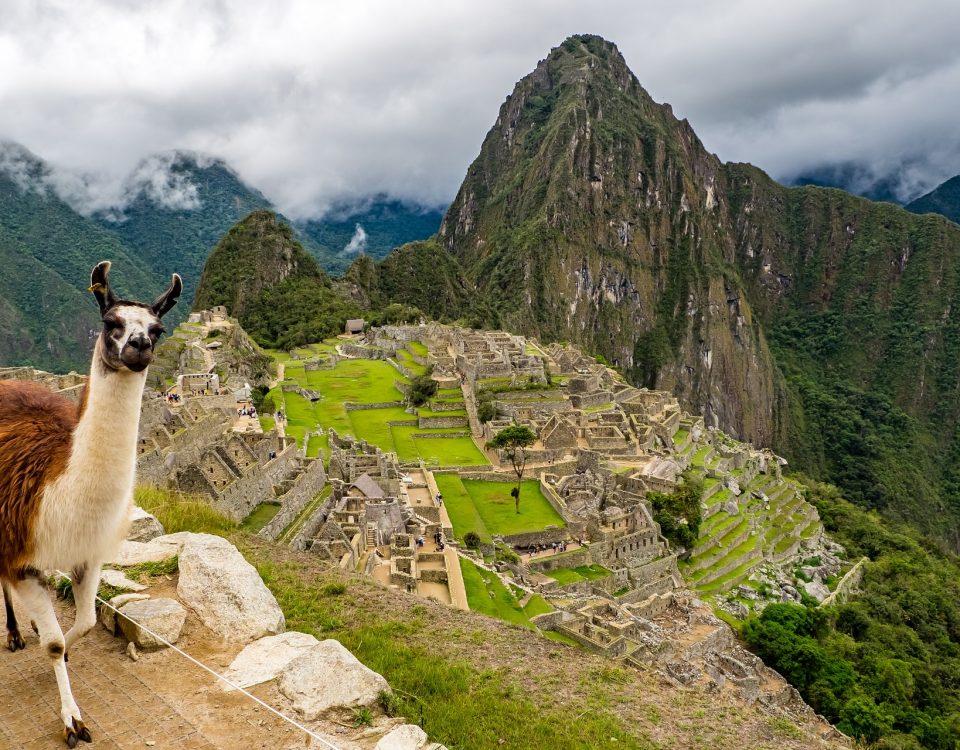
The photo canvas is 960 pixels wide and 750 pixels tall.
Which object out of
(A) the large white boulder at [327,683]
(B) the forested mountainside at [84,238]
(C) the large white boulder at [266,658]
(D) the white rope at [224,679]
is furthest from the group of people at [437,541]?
(B) the forested mountainside at [84,238]

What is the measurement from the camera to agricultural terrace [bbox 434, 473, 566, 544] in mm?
21500

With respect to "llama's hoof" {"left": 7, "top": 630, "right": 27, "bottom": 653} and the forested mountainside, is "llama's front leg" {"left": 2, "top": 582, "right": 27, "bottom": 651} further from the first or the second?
the forested mountainside

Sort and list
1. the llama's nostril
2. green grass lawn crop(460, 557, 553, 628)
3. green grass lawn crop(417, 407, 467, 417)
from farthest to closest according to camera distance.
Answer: green grass lawn crop(417, 407, 467, 417)
green grass lawn crop(460, 557, 553, 628)
the llama's nostril

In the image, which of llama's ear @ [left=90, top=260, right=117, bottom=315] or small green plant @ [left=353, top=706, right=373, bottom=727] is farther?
small green plant @ [left=353, top=706, right=373, bottom=727]

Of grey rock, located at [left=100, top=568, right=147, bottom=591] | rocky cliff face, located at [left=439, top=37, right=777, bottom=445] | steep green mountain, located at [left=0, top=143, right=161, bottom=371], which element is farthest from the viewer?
rocky cliff face, located at [left=439, top=37, right=777, bottom=445]

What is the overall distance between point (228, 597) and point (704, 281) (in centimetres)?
14296

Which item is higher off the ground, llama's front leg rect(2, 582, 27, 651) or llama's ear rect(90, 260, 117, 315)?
llama's ear rect(90, 260, 117, 315)

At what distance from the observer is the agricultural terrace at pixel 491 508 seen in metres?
21.5

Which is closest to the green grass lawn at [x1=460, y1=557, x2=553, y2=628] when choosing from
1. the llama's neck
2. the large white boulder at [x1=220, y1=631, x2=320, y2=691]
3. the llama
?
the large white boulder at [x1=220, y1=631, x2=320, y2=691]

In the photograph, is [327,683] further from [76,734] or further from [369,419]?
[369,419]

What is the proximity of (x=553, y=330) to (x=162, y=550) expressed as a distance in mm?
107775

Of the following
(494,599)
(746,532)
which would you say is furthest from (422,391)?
(494,599)

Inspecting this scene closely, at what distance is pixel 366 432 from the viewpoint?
29.7m

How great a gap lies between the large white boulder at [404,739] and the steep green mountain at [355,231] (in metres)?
98.9
